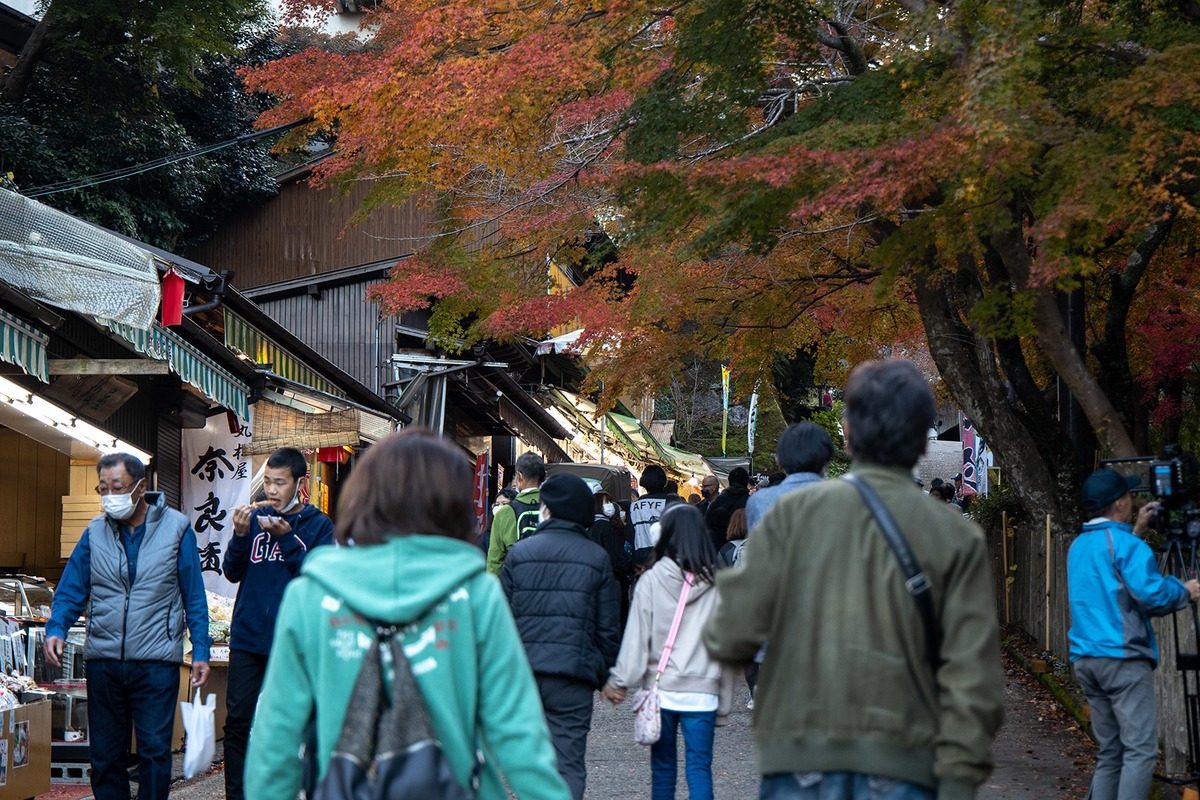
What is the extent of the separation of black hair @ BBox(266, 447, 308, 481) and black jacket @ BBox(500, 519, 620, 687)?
4.19ft

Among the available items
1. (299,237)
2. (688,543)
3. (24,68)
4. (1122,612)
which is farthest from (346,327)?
(1122,612)

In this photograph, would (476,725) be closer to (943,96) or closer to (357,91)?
(943,96)

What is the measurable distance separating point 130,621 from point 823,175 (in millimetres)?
5190

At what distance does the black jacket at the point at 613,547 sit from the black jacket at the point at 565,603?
8.49 ft

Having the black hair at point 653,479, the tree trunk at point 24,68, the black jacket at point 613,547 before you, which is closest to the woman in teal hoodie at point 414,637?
the black jacket at point 613,547

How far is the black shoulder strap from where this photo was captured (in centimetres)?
263

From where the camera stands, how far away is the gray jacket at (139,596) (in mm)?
5422

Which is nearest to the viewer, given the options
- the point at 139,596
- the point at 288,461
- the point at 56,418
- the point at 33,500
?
the point at 139,596

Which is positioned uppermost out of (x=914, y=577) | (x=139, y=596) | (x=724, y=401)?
(x=724, y=401)

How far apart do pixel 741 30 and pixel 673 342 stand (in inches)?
260

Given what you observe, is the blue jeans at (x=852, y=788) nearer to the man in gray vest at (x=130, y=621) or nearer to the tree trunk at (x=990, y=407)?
the man in gray vest at (x=130, y=621)

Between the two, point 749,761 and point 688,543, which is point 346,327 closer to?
point 749,761

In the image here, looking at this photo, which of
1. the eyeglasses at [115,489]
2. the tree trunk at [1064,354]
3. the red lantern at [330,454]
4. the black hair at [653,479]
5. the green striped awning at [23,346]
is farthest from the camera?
the red lantern at [330,454]

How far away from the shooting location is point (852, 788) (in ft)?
8.64
